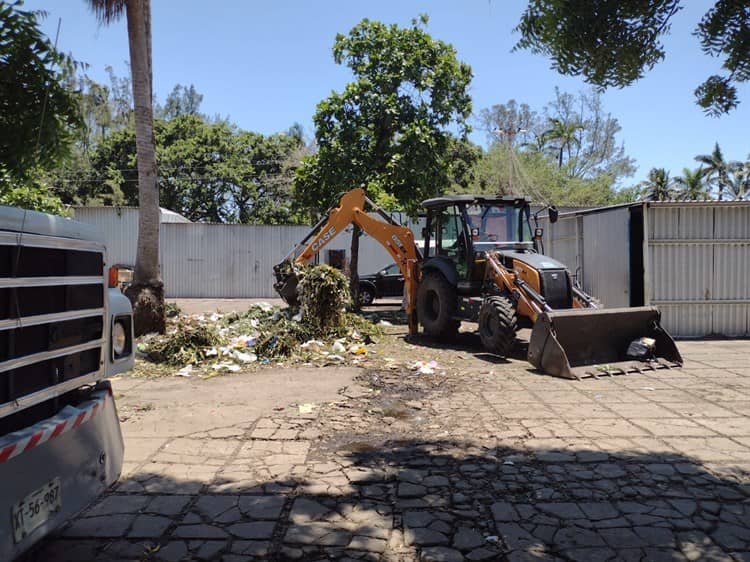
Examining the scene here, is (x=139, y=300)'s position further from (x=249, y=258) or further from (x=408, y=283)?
(x=249, y=258)

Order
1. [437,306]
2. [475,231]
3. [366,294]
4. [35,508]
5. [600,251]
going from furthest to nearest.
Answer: [366,294]
[600,251]
[437,306]
[475,231]
[35,508]

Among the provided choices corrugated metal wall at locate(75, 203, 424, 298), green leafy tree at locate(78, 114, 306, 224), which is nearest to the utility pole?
corrugated metal wall at locate(75, 203, 424, 298)

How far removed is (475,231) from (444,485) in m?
6.95

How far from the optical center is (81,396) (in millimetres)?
3324

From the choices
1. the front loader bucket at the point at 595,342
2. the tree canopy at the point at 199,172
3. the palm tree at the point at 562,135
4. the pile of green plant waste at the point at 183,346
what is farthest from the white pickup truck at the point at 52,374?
the palm tree at the point at 562,135

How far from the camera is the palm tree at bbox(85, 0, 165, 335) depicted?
10.8m

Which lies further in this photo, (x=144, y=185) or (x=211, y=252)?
(x=211, y=252)

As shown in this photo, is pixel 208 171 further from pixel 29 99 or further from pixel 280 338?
pixel 29 99

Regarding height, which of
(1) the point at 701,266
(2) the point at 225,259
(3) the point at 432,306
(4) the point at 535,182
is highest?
(4) the point at 535,182

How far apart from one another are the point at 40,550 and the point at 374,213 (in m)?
11.5

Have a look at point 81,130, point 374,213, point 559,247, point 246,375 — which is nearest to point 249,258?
point 374,213

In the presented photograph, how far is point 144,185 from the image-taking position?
1097 cm

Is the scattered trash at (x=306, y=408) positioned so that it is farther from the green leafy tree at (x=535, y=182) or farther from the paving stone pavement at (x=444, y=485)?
the green leafy tree at (x=535, y=182)

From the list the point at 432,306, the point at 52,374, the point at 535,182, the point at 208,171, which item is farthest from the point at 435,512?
the point at 535,182
